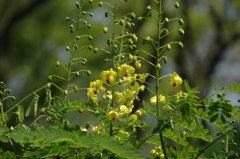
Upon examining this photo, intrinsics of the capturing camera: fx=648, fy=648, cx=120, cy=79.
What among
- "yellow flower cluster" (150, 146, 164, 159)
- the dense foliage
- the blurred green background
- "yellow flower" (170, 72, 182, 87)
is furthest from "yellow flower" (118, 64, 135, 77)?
the blurred green background

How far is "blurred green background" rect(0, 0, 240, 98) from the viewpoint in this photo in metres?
13.1

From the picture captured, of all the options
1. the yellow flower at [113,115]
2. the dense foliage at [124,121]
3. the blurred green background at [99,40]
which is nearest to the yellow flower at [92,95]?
the dense foliage at [124,121]

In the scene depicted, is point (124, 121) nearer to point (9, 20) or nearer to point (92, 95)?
point (92, 95)

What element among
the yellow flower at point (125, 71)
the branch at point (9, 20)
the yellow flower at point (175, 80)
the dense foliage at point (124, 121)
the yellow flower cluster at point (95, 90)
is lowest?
the dense foliage at point (124, 121)

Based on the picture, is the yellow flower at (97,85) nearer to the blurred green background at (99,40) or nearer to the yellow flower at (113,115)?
the yellow flower at (113,115)

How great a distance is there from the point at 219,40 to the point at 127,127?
1204 cm

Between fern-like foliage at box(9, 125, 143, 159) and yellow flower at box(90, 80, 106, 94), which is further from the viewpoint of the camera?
yellow flower at box(90, 80, 106, 94)

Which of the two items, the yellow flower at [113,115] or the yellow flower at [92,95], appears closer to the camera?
the yellow flower at [113,115]

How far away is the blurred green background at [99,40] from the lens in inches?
516

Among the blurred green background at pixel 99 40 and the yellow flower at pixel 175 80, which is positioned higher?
the blurred green background at pixel 99 40

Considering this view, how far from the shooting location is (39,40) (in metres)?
17.6

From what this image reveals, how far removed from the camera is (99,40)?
17188 millimetres

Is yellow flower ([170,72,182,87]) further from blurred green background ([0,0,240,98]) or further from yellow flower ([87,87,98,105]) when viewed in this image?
blurred green background ([0,0,240,98])

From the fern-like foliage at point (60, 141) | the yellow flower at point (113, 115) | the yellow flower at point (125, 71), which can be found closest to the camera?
→ the fern-like foliage at point (60, 141)
